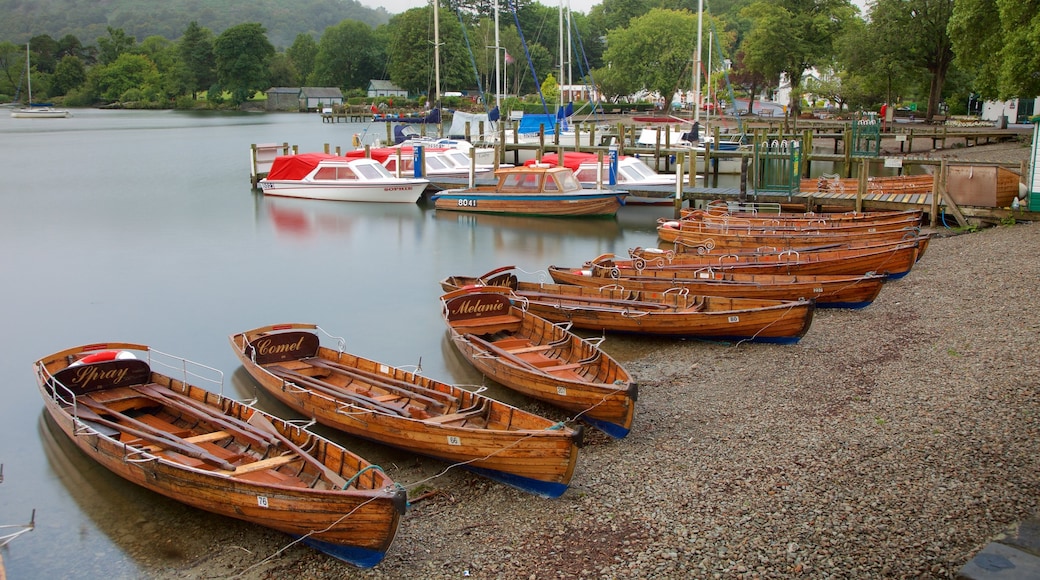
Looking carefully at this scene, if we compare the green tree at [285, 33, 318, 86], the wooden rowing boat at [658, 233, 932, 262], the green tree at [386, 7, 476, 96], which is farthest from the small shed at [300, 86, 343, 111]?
the wooden rowing boat at [658, 233, 932, 262]

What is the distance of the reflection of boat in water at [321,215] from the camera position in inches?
1180

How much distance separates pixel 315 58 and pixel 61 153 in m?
85.8

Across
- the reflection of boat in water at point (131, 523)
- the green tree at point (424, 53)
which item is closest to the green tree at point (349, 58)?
the green tree at point (424, 53)

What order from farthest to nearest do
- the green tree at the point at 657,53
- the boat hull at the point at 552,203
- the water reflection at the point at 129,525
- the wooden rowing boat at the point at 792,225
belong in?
the green tree at the point at 657,53 → the boat hull at the point at 552,203 → the wooden rowing boat at the point at 792,225 → the water reflection at the point at 129,525

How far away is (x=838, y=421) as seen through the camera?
1064cm

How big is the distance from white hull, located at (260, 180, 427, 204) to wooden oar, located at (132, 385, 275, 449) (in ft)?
76.1

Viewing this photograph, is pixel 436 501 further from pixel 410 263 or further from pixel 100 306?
pixel 410 263

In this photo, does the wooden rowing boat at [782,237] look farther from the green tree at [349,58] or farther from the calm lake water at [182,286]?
the green tree at [349,58]

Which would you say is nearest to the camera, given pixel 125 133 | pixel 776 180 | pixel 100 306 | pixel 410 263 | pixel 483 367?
pixel 483 367

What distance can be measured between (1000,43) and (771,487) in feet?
109

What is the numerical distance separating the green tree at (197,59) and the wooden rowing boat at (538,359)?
14162cm

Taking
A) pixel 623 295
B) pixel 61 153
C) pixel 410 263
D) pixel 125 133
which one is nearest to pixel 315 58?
pixel 125 133

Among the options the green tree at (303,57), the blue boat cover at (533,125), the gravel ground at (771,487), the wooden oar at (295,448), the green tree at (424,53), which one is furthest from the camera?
the green tree at (303,57)

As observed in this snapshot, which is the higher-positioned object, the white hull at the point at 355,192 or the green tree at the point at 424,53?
the green tree at the point at 424,53
